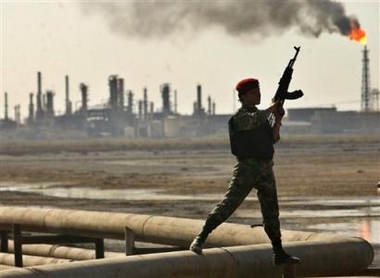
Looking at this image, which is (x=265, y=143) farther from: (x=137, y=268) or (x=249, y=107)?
(x=137, y=268)

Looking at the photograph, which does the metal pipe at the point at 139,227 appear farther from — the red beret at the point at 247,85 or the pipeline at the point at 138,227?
the red beret at the point at 247,85

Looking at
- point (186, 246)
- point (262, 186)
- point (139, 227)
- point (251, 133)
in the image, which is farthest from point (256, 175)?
point (139, 227)

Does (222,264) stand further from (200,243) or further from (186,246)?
(186,246)

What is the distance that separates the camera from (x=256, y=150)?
11609 mm

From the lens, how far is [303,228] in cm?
2694

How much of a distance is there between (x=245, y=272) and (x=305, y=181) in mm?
43343

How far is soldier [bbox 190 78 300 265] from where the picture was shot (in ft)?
37.8

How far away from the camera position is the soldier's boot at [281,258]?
11.7 m

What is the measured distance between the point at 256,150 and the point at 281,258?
1067mm

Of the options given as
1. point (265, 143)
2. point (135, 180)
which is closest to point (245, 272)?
point (265, 143)

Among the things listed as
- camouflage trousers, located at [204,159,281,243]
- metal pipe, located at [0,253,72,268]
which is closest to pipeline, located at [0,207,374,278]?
metal pipe, located at [0,253,72,268]

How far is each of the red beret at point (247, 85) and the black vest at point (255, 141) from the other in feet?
0.99

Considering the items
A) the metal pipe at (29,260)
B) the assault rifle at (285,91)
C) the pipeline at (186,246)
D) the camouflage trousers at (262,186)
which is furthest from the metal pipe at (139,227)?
the assault rifle at (285,91)

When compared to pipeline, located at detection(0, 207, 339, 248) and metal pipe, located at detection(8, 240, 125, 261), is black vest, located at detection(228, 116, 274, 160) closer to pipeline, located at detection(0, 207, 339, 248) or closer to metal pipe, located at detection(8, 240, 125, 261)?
pipeline, located at detection(0, 207, 339, 248)
